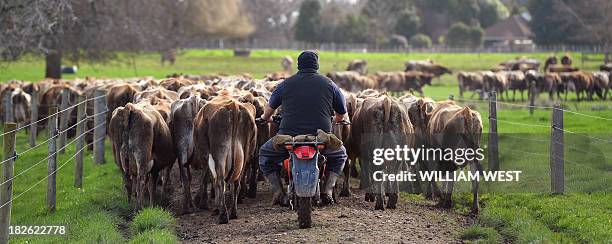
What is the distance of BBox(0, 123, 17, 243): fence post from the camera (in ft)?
34.8

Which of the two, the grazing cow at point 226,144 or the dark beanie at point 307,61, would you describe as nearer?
the dark beanie at point 307,61

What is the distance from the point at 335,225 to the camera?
433 inches

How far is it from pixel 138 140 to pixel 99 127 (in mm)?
6929

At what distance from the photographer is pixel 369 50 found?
318ft

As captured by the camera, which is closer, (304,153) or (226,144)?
(304,153)

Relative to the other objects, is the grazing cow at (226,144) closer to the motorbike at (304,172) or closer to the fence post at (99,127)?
the motorbike at (304,172)

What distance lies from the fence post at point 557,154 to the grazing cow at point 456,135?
133cm

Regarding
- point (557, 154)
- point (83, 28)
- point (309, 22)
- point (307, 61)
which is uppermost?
point (309, 22)

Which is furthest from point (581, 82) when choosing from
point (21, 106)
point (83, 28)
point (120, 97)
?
point (120, 97)

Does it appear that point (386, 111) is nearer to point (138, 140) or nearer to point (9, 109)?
point (138, 140)

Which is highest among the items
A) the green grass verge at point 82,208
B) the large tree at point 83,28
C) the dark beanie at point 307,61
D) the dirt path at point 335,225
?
the large tree at point 83,28

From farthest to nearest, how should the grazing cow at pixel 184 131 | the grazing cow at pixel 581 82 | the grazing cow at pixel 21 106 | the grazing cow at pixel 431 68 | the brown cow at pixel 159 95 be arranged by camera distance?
the grazing cow at pixel 431 68 → the grazing cow at pixel 581 82 → the grazing cow at pixel 21 106 → the brown cow at pixel 159 95 → the grazing cow at pixel 184 131

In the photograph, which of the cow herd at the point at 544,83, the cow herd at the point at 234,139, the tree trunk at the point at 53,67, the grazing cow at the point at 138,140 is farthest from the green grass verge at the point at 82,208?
the tree trunk at the point at 53,67

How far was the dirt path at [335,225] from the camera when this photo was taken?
1045 cm
